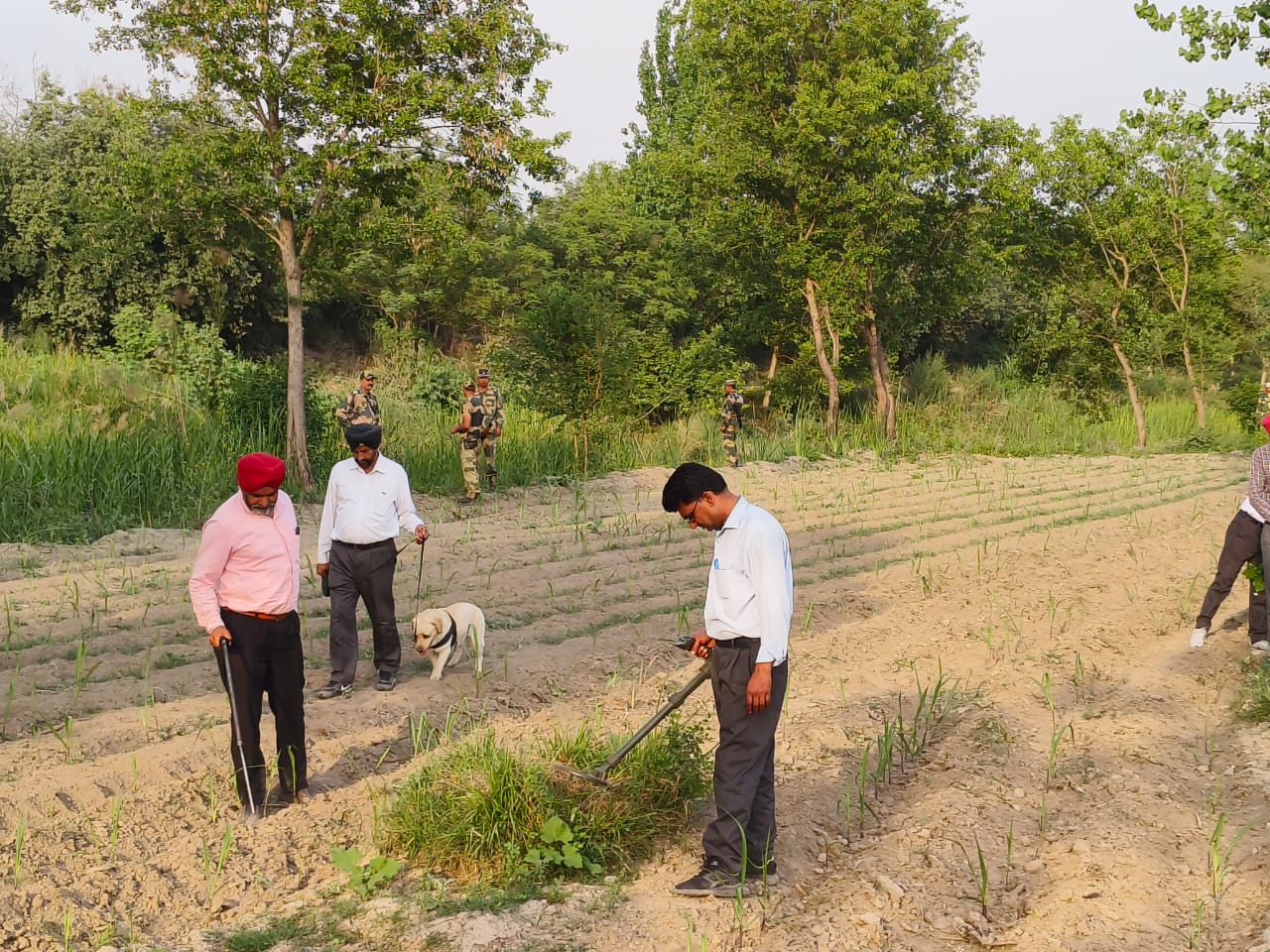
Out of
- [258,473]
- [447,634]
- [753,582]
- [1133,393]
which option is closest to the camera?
[753,582]

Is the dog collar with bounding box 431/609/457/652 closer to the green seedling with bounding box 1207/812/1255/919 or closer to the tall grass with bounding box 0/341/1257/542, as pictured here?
the green seedling with bounding box 1207/812/1255/919

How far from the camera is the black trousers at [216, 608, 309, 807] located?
548 cm

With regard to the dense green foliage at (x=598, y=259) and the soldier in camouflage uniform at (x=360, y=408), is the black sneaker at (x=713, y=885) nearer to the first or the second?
the dense green foliage at (x=598, y=259)

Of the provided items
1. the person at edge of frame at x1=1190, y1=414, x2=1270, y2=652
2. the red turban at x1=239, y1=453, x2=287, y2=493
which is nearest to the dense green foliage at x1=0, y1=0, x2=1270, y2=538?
the person at edge of frame at x1=1190, y1=414, x2=1270, y2=652

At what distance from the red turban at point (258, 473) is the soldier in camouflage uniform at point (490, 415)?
956 centimetres

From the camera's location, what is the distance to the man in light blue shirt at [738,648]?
15.0ft

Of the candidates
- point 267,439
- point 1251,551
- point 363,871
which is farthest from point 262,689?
point 267,439

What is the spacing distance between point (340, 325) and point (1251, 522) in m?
24.8

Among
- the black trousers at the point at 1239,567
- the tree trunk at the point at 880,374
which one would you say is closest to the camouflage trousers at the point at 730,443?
the tree trunk at the point at 880,374

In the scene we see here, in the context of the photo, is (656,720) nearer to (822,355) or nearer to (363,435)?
(363,435)

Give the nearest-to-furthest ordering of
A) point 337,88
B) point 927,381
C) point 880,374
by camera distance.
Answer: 1. point 337,88
2. point 880,374
3. point 927,381

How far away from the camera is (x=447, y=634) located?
7328 millimetres

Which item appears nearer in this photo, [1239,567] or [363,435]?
[363,435]

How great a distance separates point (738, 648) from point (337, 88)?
1015 centimetres
